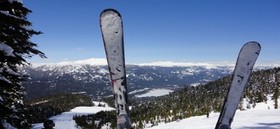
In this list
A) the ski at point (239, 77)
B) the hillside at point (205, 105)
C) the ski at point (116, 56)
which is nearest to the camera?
the ski at point (116, 56)

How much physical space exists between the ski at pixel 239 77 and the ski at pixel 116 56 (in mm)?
1877

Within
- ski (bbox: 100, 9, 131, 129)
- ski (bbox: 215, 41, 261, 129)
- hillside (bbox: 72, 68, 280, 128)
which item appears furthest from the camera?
hillside (bbox: 72, 68, 280, 128)

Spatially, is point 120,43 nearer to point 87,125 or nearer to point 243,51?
point 243,51

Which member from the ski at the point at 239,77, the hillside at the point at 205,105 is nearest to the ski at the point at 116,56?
the ski at the point at 239,77

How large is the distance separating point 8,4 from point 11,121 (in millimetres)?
4690

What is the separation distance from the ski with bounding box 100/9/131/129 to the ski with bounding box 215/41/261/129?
188 centimetres

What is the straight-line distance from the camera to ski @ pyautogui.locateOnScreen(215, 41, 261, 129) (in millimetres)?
5699

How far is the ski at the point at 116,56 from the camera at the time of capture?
5520mm

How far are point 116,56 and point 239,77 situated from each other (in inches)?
93.4

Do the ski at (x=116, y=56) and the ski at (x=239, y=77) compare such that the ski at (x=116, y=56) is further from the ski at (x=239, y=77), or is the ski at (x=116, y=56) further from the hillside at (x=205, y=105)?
the hillside at (x=205, y=105)

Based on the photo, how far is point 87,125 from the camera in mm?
118125

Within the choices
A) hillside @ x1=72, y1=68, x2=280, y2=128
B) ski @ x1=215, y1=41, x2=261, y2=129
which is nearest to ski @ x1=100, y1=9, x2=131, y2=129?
ski @ x1=215, y1=41, x2=261, y2=129

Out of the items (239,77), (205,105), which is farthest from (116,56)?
(205,105)

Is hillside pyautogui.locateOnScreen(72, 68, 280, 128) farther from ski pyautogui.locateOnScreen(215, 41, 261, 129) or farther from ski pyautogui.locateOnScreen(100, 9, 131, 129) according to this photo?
ski pyautogui.locateOnScreen(100, 9, 131, 129)
